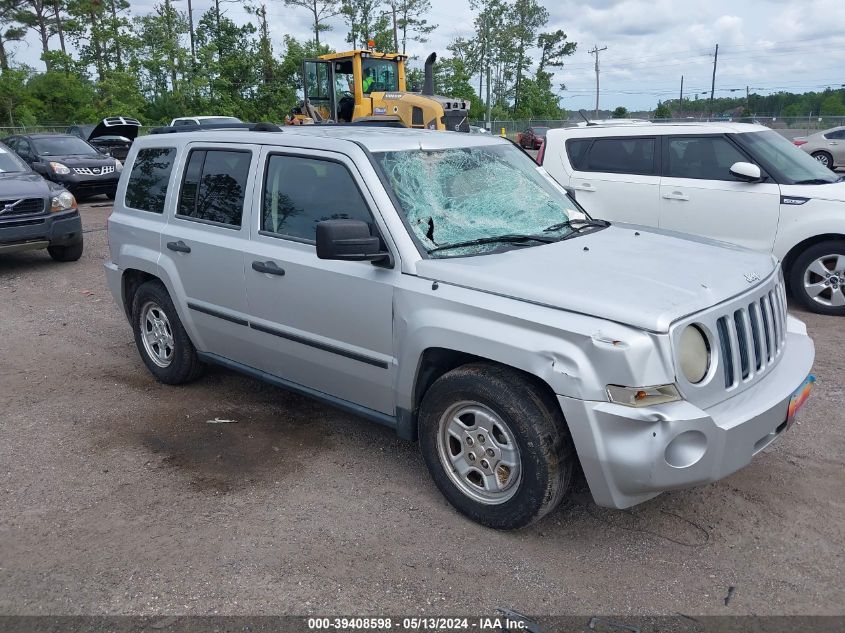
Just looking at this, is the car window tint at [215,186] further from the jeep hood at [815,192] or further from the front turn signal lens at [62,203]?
the front turn signal lens at [62,203]

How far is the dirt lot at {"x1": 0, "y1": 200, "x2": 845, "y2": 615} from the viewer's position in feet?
10.5

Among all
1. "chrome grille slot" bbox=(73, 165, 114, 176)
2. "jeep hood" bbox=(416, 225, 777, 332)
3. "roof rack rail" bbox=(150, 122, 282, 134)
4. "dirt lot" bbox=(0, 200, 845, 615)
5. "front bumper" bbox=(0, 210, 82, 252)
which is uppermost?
"roof rack rail" bbox=(150, 122, 282, 134)

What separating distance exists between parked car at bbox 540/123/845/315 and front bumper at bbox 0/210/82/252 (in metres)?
6.43

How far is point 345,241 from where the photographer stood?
362cm

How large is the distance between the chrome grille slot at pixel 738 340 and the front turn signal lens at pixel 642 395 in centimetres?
5

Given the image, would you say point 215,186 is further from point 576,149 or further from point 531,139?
point 531,139

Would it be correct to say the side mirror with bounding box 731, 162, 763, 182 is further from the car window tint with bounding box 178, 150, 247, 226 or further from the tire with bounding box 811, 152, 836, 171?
the tire with bounding box 811, 152, 836, 171

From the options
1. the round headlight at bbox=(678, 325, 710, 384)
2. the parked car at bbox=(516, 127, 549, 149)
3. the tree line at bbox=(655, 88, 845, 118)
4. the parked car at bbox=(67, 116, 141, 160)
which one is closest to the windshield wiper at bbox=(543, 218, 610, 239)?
the round headlight at bbox=(678, 325, 710, 384)

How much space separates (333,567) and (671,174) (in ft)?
19.9

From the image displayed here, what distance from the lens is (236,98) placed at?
44906 millimetres

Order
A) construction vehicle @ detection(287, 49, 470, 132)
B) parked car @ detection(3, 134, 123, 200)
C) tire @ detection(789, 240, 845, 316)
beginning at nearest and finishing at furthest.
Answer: tire @ detection(789, 240, 845, 316) → parked car @ detection(3, 134, 123, 200) → construction vehicle @ detection(287, 49, 470, 132)

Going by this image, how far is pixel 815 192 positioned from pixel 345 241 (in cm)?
558

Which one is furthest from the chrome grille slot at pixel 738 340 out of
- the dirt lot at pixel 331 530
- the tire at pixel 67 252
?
the tire at pixel 67 252

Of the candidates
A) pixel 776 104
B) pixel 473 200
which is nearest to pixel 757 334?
pixel 473 200
